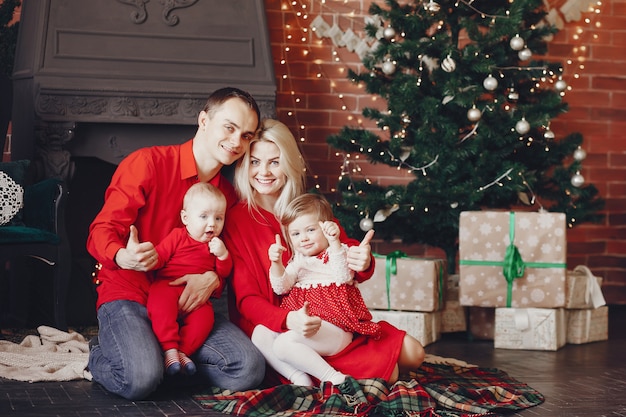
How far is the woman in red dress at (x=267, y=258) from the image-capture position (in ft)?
9.05

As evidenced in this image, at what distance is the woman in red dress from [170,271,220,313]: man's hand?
100mm

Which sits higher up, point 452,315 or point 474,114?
point 474,114

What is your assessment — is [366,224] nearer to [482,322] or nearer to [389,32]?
[482,322]

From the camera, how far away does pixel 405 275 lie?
13.0 ft

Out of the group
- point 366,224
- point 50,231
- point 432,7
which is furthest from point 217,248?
point 432,7

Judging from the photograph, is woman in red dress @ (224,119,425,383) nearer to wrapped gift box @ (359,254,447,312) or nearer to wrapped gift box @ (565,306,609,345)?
wrapped gift box @ (359,254,447,312)

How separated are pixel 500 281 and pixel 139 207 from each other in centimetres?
181

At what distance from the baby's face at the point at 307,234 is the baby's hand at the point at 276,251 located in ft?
0.26

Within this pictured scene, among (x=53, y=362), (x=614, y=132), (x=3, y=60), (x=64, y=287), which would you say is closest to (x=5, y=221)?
(x=64, y=287)

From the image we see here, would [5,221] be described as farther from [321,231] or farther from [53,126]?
[321,231]

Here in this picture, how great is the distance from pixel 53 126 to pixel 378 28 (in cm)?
164

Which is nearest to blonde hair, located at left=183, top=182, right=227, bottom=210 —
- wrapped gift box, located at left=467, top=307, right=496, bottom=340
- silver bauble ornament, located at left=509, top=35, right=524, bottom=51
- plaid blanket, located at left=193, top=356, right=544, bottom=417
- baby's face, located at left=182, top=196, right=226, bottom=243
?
baby's face, located at left=182, top=196, right=226, bottom=243

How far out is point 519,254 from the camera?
12.7 ft

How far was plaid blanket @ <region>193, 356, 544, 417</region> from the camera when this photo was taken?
2504mm
